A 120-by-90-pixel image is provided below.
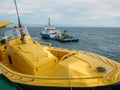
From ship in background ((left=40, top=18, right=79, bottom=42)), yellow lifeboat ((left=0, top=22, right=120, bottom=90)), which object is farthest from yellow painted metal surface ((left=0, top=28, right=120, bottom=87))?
ship in background ((left=40, top=18, right=79, bottom=42))

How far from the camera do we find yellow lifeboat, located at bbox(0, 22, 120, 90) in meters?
9.45

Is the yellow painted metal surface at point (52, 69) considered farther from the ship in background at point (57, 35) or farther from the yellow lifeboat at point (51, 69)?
the ship in background at point (57, 35)

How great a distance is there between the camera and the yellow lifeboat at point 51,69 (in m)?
9.45

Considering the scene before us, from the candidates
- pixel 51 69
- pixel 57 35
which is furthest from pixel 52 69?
pixel 57 35

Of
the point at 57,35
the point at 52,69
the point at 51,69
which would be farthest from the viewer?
the point at 57,35

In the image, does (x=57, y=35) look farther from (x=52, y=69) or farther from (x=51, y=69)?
(x=52, y=69)

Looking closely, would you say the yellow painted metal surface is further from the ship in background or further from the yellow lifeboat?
the ship in background

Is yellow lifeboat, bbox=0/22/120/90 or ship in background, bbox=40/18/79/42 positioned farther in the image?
ship in background, bbox=40/18/79/42

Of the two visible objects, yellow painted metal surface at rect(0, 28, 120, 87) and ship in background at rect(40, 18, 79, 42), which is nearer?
yellow painted metal surface at rect(0, 28, 120, 87)

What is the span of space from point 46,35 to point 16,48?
6127 centimetres

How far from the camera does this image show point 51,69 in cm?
1102

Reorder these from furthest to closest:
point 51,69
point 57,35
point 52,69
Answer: point 57,35, point 51,69, point 52,69

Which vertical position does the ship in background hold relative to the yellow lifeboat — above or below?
below

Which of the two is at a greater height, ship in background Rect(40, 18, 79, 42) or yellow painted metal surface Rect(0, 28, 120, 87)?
yellow painted metal surface Rect(0, 28, 120, 87)
